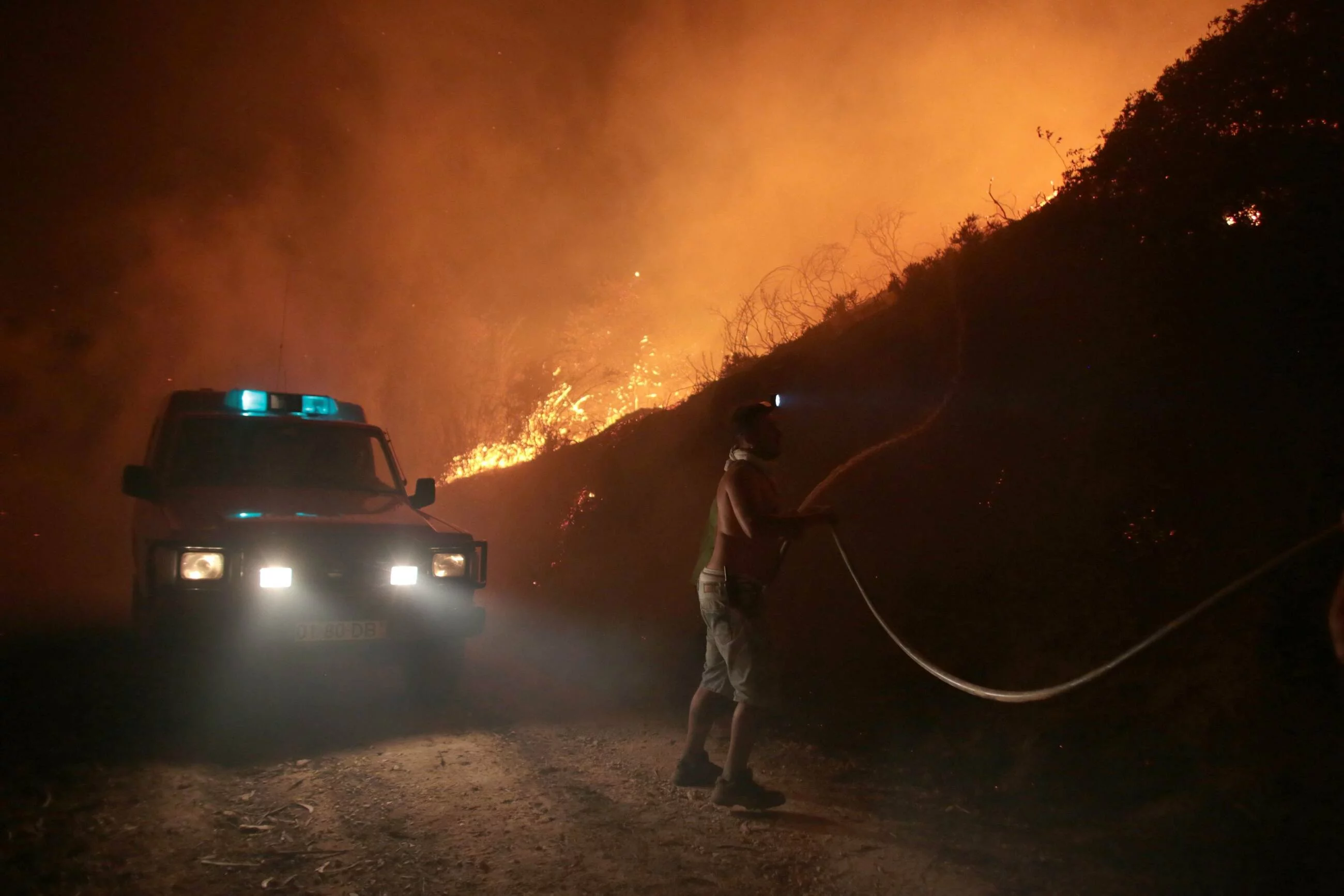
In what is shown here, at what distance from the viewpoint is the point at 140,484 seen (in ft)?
22.0

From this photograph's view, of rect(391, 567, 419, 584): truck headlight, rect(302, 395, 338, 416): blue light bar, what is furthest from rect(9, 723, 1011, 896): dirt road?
rect(302, 395, 338, 416): blue light bar

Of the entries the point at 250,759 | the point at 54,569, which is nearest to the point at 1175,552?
the point at 250,759

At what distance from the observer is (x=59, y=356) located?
84.5 ft

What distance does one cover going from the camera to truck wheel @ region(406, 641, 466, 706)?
6480 mm

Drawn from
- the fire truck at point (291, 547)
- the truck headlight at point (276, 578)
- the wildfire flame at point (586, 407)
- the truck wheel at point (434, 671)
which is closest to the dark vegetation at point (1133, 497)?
the truck wheel at point (434, 671)

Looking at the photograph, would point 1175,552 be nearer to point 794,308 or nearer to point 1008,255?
point 1008,255

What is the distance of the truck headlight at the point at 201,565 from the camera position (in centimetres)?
577

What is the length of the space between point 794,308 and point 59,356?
24.0 m

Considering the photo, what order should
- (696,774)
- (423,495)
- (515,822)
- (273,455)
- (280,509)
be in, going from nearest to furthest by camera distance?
(515,822), (696,774), (280,509), (273,455), (423,495)

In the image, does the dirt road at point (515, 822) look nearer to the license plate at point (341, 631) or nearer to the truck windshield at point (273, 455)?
the license plate at point (341, 631)

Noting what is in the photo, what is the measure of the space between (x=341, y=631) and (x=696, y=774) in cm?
274

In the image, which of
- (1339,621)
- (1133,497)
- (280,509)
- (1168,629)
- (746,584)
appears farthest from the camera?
(280,509)

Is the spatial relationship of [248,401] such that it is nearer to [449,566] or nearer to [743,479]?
[449,566]

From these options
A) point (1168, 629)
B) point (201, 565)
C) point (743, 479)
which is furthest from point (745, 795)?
point (201, 565)
